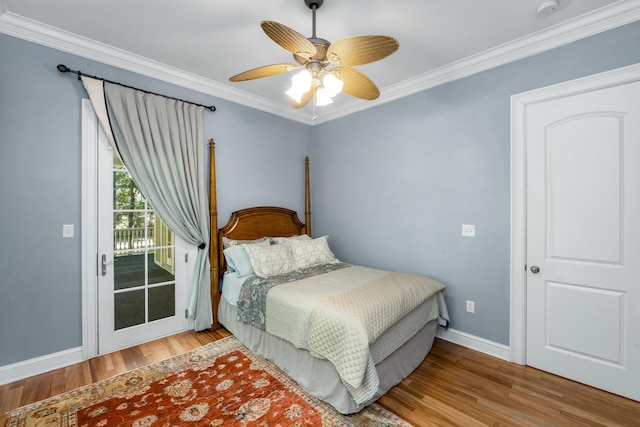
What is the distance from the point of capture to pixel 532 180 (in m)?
2.38

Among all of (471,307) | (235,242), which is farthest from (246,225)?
(471,307)

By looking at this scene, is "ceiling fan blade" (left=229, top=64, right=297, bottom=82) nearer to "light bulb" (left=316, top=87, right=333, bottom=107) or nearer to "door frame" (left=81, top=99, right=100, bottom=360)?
"light bulb" (left=316, top=87, right=333, bottom=107)

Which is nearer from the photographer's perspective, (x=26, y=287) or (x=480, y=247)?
(x=26, y=287)

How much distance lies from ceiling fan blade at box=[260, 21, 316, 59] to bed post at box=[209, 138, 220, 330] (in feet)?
6.01

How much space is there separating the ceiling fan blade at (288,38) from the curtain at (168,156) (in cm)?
177

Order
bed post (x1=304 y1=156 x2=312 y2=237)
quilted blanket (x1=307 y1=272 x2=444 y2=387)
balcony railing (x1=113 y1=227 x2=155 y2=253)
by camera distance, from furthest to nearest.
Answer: bed post (x1=304 y1=156 x2=312 y2=237) < balcony railing (x1=113 y1=227 x2=155 y2=253) < quilted blanket (x1=307 y1=272 x2=444 y2=387)

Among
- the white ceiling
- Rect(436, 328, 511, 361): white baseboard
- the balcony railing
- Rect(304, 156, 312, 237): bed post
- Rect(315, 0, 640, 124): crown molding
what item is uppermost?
the white ceiling

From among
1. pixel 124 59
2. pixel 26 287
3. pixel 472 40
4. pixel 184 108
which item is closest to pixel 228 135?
pixel 184 108

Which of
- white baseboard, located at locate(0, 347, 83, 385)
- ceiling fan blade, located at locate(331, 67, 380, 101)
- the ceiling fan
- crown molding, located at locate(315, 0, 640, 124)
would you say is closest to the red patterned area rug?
white baseboard, located at locate(0, 347, 83, 385)

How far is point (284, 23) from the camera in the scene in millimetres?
2137

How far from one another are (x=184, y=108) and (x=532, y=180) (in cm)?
333

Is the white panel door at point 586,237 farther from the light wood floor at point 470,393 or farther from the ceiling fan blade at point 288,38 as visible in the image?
the ceiling fan blade at point 288,38

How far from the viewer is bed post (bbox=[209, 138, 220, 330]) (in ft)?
10.2

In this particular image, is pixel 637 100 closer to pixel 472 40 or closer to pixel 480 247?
pixel 472 40
